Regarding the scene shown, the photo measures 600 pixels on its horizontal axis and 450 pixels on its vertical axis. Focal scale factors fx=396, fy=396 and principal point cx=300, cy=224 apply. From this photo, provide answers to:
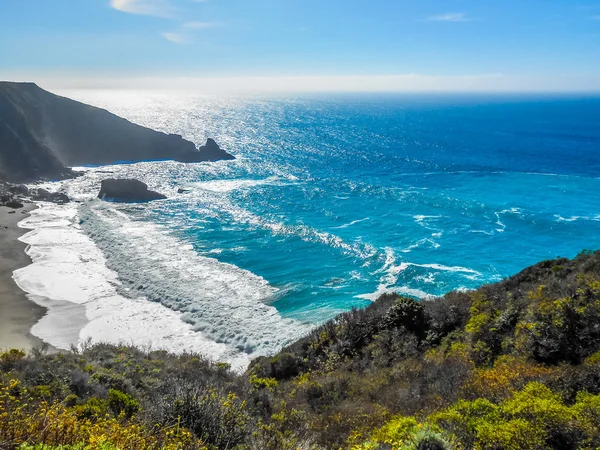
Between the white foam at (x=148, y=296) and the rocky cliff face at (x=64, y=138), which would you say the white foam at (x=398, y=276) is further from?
the rocky cliff face at (x=64, y=138)

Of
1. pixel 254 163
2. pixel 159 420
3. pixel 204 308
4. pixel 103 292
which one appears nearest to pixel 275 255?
pixel 204 308

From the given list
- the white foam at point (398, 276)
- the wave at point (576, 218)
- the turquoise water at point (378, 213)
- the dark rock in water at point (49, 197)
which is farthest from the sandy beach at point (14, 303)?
the wave at point (576, 218)

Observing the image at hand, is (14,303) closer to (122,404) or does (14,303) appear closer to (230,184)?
(122,404)

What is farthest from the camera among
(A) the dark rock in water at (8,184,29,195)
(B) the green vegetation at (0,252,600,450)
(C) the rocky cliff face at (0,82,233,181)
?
(C) the rocky cliff face at (0,82,233,181)

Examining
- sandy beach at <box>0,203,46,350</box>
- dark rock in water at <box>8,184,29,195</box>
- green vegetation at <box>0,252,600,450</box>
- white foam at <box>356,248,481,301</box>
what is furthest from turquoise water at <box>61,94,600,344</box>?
dark rock in water at <box>8,184,29,195</box>

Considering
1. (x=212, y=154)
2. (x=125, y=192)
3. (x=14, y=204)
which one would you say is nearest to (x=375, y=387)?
(x=125, y=192)

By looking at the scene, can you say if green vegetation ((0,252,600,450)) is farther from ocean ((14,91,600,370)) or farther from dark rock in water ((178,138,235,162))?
dark rock in water ((178,138,235,162))
